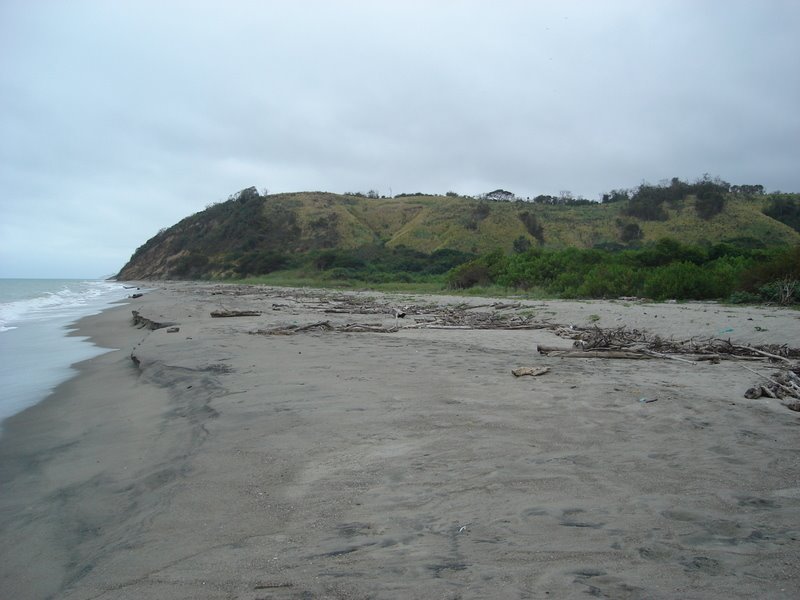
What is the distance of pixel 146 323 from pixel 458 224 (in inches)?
1953

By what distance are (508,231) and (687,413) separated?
5616cm

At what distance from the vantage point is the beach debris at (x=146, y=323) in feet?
46.3

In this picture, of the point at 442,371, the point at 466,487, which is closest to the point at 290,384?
the point at 442,371

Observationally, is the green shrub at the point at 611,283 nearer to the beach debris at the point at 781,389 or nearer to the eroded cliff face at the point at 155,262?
the beach debris at the point at 781,389

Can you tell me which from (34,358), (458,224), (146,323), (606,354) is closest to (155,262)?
(458,224)

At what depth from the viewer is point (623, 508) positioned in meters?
2.76

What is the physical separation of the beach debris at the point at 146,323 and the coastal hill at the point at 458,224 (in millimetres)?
35710

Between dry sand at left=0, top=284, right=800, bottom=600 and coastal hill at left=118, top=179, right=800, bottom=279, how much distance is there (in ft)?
142

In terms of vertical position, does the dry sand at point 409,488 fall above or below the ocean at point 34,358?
above

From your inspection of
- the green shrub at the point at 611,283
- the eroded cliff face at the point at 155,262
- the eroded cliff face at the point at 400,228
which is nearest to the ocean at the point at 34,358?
the green shrub at the point at 611,283

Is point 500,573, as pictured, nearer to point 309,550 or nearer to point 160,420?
point 309,550

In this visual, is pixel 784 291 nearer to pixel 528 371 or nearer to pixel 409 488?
pixel 528 371

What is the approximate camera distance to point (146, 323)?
1566cm

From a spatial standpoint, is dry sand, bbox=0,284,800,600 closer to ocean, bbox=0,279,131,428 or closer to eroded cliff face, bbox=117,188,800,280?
ocean, bbox=0,279,131,428
